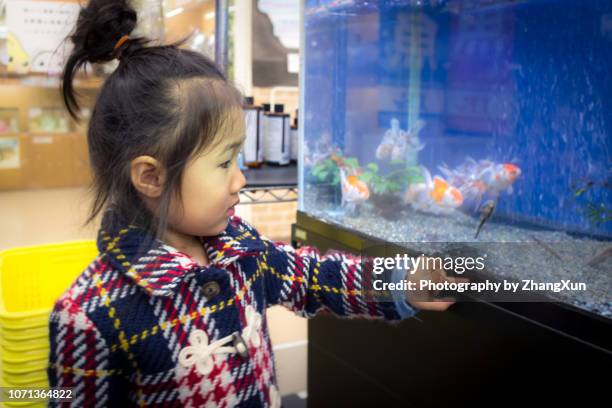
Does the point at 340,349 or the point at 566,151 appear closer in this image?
the point at 566,151

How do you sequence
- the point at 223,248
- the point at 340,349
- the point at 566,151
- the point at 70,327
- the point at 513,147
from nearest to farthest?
the point at 70,327 < the point at 223,248 < the point at 566,151 < the point at 513,147 < the point at 340,349

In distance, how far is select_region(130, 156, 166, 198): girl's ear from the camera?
0.86m

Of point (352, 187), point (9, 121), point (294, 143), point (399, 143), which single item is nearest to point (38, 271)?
point (352, 187)

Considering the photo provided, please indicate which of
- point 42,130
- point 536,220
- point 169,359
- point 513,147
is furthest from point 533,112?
point 42,130

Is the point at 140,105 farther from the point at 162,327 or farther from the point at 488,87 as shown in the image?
the point at 488,87

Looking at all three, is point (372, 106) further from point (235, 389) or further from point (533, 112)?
point (235, 389)

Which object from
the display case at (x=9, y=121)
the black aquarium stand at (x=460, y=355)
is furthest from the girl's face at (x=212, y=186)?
the display case at (x=9, y=121)

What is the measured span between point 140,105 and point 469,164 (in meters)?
0.75

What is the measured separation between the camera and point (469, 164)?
1.32 m

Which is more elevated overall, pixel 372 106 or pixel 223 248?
pixel 372 106

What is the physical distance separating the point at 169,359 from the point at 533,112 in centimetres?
83

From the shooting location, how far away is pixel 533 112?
3.87 ft

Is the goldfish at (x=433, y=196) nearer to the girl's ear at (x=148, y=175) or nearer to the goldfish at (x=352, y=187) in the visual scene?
the goldfish at (x=352, y=187)

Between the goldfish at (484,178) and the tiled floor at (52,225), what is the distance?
4.27 feet
